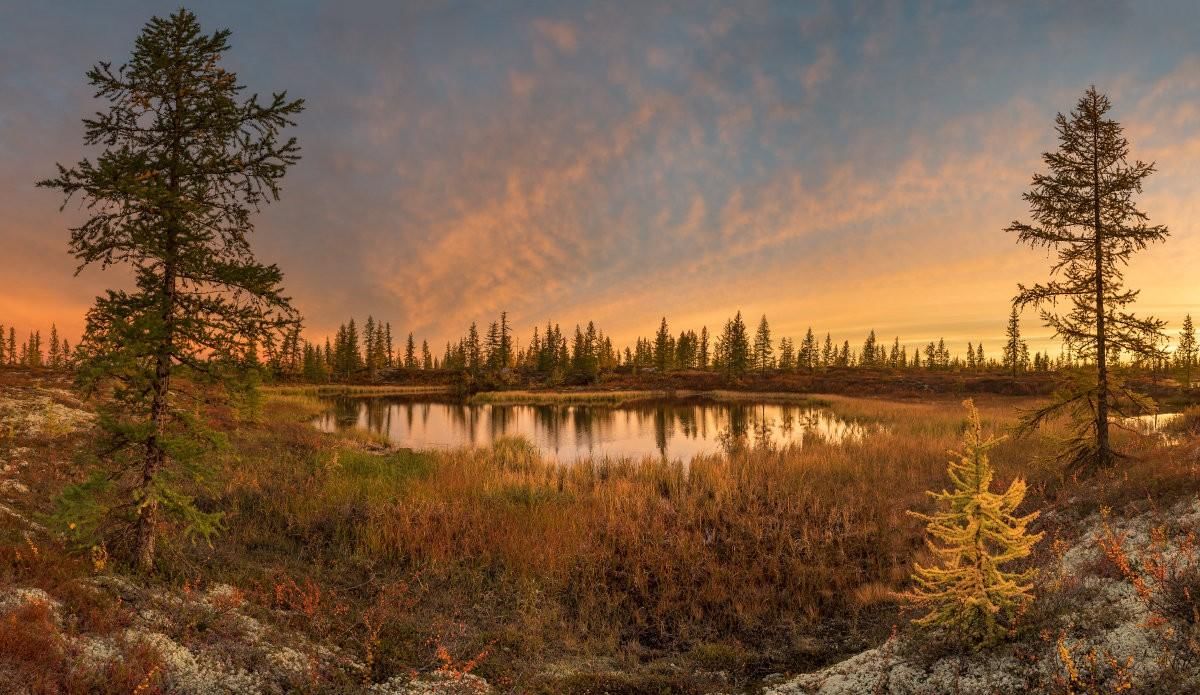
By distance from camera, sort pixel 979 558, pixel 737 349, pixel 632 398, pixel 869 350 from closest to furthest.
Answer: pixel 979 558 → pixel 632 398 → pixel 737 349 → pixel 869 350

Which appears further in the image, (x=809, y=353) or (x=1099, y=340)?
(x=809, y=353)

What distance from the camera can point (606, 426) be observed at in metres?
40.0

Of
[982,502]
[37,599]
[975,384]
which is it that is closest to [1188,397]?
[975,384]

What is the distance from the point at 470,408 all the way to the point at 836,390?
49.8 meters

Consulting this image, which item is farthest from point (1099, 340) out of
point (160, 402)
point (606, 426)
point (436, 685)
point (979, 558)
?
point (606, 426)

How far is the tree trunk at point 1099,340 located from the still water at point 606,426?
11355 mm

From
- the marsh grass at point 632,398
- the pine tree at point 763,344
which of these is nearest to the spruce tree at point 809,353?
the pine tree at point 763,344

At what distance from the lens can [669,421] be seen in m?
42.6

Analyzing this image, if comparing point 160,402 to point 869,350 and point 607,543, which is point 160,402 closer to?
point 607,543

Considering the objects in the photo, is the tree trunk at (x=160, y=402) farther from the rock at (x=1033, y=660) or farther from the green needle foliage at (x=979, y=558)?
the green needle foliage at (x=979, y=558)

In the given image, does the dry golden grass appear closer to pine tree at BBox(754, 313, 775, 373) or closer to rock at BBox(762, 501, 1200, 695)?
rock at BBox(762, 501, 1200, 695)

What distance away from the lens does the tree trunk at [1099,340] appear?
1253cm

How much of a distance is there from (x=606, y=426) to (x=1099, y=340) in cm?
3023

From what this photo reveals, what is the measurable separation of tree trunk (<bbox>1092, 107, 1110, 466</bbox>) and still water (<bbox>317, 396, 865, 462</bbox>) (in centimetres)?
1135
